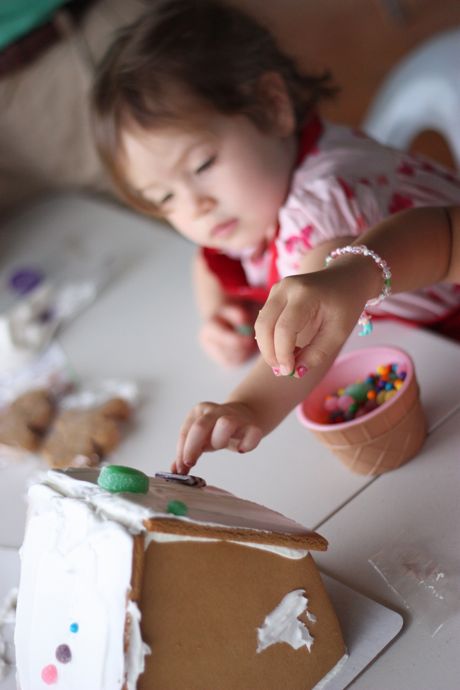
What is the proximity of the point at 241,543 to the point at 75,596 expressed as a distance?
12 centimetres

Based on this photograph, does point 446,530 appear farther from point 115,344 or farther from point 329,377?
point 115,344

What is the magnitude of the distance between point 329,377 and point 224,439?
0.53 feet

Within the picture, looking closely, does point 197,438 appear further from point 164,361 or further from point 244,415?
point 164,361

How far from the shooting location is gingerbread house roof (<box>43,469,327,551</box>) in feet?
1.97

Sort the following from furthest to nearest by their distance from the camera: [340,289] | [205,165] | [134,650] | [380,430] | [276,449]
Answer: [205,165] → [276,449] → [380,430] → [340,289] → [134,650]

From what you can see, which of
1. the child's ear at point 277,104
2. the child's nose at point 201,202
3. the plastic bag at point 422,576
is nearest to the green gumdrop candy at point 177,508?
the plastic bag at point 422,576

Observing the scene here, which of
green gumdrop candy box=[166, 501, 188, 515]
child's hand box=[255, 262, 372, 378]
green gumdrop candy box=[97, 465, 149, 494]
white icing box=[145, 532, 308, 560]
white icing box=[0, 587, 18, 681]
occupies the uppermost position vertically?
child's hand box=[255, 262, 372, 378]

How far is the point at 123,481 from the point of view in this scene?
0.63 meters

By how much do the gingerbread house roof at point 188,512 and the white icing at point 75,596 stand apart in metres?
0.01

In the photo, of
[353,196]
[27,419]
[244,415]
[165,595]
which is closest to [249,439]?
[244,415]

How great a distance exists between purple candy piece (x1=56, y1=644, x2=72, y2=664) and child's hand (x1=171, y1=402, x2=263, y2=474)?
0.21m

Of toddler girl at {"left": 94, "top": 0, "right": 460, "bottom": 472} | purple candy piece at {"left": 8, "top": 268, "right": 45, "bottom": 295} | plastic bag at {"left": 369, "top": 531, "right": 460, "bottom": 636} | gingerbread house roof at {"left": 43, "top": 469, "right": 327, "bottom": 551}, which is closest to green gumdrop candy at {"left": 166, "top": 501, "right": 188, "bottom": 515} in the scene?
gingerbread house roof at {"left": 43, "top": 469, "right": 327, "bottom": 551}

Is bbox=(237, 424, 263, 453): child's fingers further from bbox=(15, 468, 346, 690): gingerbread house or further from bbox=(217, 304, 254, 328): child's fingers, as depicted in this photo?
bbox=(217, 304, 254, 328): child's fingers

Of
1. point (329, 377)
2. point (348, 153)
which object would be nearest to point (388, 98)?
point (348, 153)
